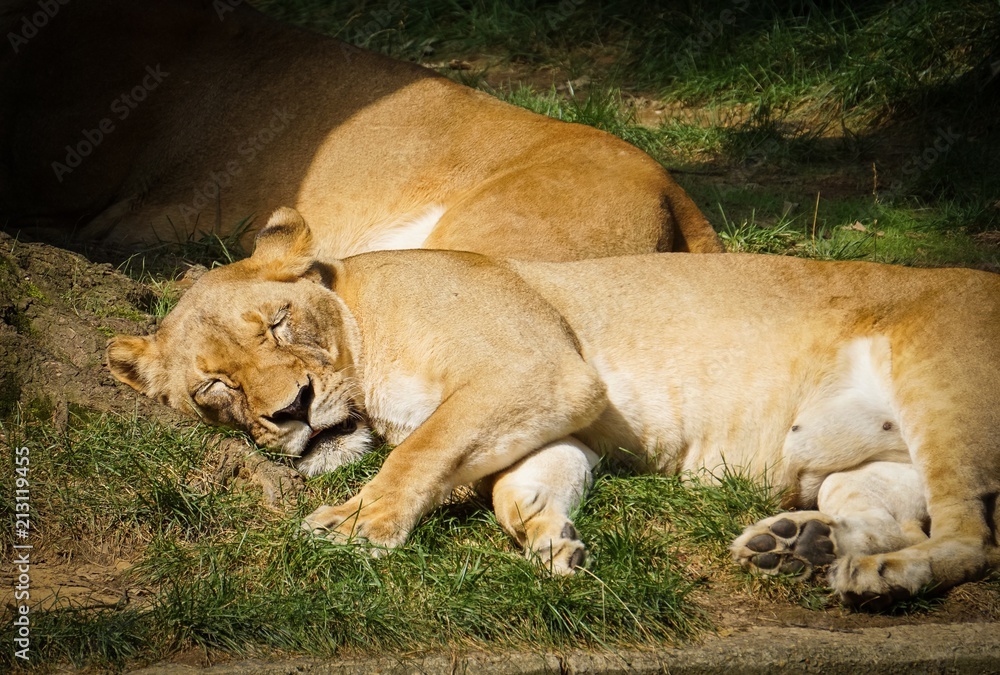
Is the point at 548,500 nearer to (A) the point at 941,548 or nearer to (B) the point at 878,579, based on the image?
(B) the point at 878,579

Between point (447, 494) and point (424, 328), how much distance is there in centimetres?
62

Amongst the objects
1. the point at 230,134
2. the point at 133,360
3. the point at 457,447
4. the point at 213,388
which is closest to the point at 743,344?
the point at 457,447

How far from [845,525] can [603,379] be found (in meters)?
0.99

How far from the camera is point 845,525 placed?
375 cm

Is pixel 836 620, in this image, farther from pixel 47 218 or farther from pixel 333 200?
pixel 47 218

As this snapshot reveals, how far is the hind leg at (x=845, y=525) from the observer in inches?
143

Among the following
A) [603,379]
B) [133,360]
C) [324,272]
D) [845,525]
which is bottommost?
[845,525]

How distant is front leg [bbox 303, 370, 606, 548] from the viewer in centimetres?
360

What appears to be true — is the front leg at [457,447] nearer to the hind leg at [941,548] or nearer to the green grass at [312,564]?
the green grass at [312,564]

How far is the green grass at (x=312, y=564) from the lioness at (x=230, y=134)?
1.93 metres

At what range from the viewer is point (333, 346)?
411 cm

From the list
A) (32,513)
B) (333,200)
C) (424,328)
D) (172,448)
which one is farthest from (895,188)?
(32,513)

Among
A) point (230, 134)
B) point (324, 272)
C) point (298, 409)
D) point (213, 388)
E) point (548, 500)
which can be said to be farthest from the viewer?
point (230, 134)

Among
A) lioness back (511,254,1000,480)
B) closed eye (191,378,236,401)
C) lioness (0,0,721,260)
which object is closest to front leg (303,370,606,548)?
lioness back (511,254,1000,480)
